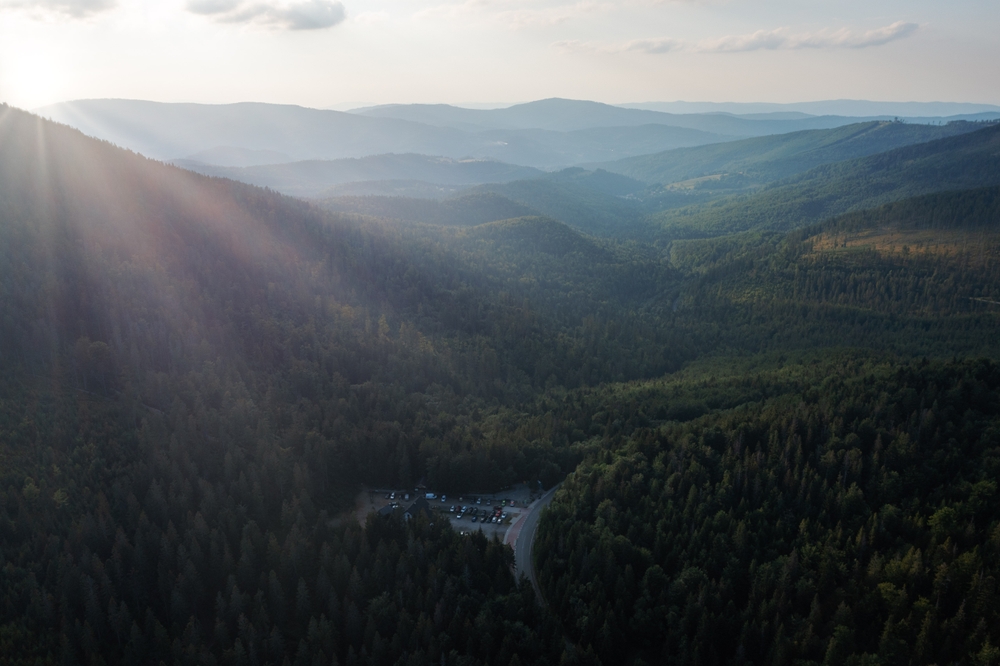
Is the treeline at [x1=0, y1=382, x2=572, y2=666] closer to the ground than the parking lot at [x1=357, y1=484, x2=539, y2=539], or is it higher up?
higher up

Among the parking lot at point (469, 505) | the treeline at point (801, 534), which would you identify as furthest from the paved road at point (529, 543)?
the treeline at point (801, 534)

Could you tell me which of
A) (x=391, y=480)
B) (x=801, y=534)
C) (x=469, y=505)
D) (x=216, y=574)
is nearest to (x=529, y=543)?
(x=469, y=505)

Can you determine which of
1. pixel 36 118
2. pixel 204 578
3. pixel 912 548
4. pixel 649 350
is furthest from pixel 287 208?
pixel 912 548

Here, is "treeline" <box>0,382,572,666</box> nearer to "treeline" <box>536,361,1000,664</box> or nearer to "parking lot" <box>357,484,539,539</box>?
"parking lot" <box>357,484,539,539</box>

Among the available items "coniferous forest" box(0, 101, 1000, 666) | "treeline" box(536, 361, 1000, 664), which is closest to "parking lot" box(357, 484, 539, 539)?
"coniferous forest" box(0, 101, 1000, 666)

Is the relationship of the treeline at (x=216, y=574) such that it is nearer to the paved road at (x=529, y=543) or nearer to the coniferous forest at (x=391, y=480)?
the coniferous forest at (x=391, y=480)

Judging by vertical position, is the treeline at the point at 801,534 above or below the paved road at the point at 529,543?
above
